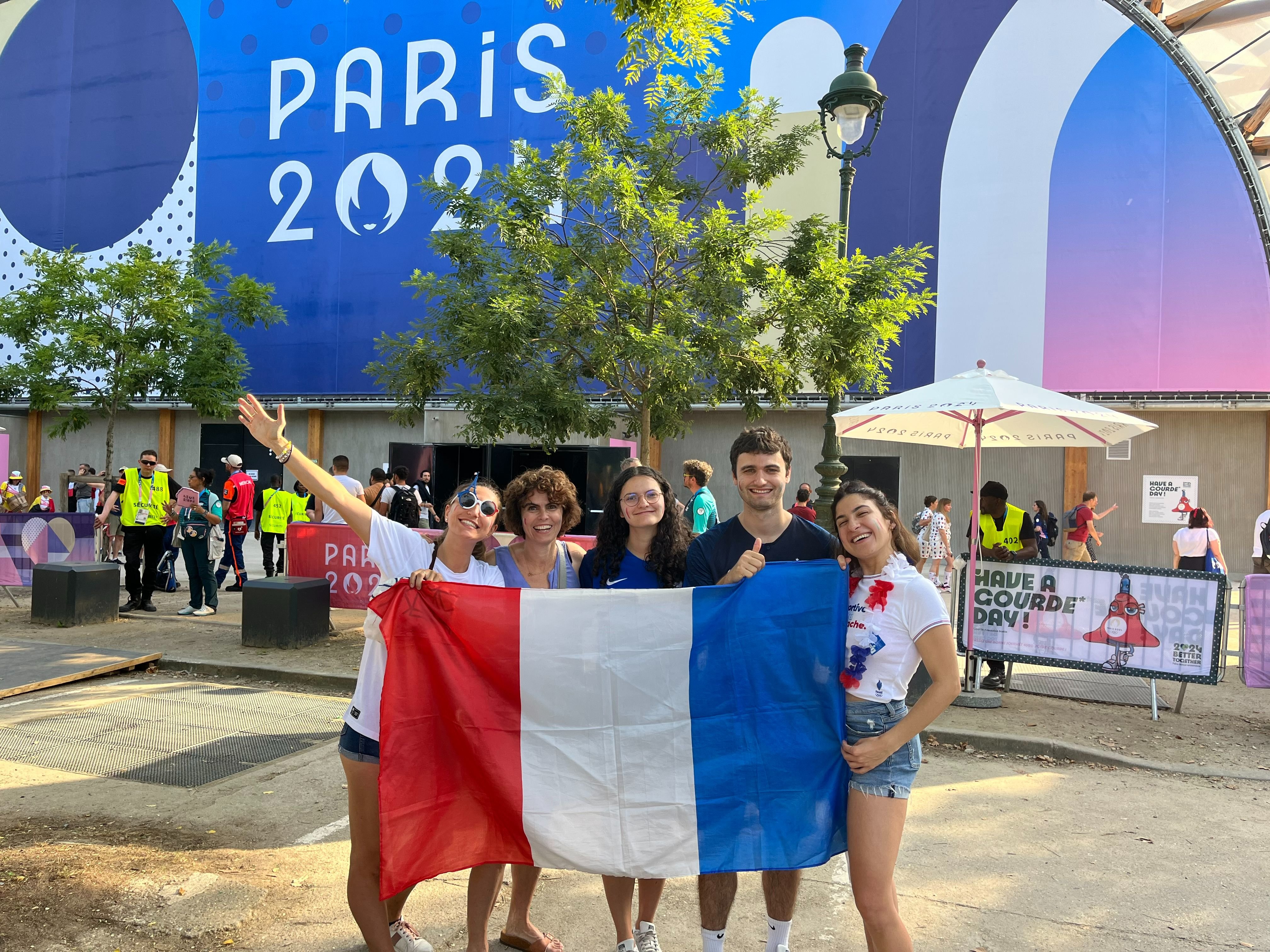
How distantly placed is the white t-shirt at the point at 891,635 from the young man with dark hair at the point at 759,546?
1.44 ft

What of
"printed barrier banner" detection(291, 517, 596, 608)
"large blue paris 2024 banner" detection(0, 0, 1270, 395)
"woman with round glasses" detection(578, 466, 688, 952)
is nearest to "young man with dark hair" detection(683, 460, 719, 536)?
"printed barrier banner" detection(291, 517, 596, 608)

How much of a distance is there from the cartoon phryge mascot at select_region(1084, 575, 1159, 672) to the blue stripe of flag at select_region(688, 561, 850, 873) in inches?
233

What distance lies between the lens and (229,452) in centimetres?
2944

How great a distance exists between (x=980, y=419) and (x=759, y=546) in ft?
19.5

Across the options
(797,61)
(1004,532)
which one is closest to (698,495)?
(1004,532)

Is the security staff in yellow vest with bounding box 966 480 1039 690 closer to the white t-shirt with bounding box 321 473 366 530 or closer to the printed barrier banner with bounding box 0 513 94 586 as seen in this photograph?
the white t-shirt with bounding box 321 473 366 530

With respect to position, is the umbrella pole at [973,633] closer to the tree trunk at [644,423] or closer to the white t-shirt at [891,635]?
the tree trunk at [644,423]

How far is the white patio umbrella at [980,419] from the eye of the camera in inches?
304

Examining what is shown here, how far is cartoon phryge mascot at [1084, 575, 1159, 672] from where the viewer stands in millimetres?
8039

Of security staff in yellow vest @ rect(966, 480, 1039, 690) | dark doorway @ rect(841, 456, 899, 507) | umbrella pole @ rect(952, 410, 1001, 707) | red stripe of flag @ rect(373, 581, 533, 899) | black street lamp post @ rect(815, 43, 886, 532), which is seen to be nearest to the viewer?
red stripe of flag @ rect(373, 581, 533, 899)

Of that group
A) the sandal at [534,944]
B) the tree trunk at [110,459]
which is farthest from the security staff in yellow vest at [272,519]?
the sandal at [534,944]

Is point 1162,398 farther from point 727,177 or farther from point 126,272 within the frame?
point 126,272

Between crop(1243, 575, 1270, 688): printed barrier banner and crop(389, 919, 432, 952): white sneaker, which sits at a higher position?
crop(1243, 575, 1270, 688): printed barrier banner

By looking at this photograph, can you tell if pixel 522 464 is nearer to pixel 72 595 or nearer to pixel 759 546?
pixel 72 595
